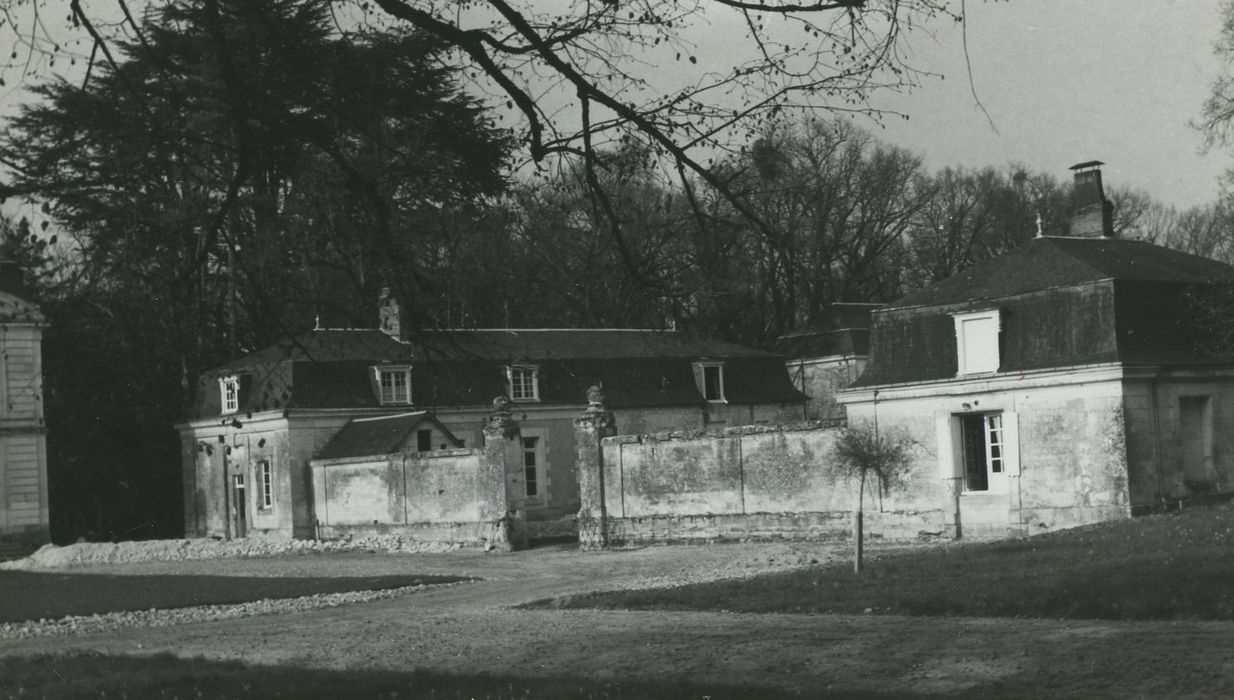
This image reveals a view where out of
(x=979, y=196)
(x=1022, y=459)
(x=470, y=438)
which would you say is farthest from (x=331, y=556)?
(x=979, y=196)

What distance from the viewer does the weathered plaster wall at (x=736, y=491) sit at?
1137 inches

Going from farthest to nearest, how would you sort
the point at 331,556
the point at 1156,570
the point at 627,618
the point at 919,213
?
the point at 919,213, the point at 331,556, the point at 627,618, the point at 1156,570

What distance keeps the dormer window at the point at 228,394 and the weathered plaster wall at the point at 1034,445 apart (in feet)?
70.5

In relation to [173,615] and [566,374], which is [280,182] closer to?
[173,615]

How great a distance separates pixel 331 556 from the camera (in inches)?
1391

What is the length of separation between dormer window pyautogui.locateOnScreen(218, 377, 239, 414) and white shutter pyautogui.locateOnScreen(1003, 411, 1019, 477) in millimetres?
24053

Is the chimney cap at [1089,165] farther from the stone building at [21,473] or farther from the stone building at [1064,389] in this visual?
the stone building at [21,473]

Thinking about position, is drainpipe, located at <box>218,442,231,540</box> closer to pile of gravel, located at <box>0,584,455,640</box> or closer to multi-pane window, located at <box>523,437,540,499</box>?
multi-pane window, located at <box>523,437,540,499</box>

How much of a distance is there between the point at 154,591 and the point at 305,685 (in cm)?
1467

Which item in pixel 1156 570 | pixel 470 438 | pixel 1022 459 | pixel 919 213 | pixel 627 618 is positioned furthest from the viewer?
pixel 919 213

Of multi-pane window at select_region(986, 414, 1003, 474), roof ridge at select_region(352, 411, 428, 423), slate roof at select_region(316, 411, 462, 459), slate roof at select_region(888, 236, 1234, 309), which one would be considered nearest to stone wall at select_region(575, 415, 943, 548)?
multi-pane window at select_region(986, 414, 1003, 474)

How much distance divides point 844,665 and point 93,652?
306 inches

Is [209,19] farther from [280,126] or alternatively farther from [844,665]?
[844,665]

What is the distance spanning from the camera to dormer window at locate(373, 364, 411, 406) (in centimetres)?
4306
